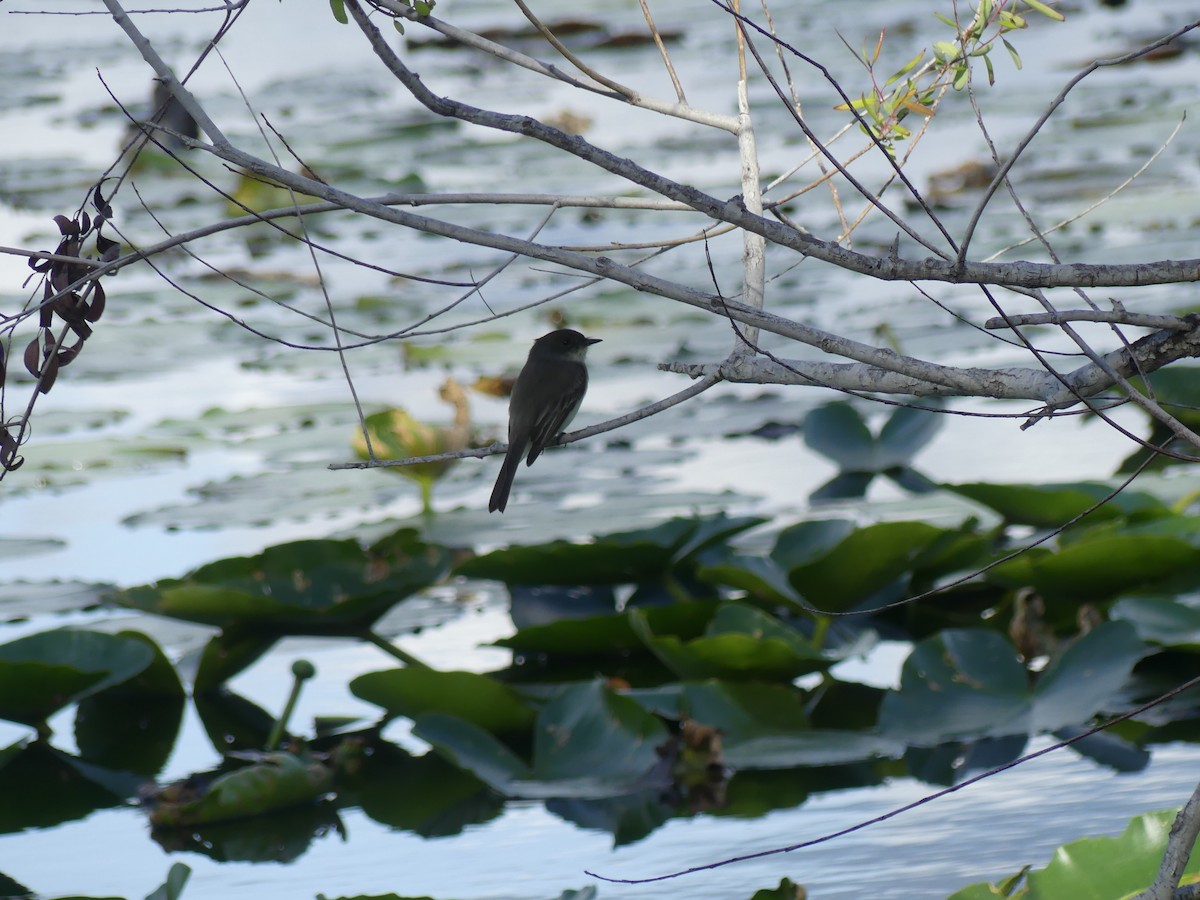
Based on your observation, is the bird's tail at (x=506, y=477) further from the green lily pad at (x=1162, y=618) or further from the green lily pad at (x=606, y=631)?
the green lily pad at (x=1162, y=618)

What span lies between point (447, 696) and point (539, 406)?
1.98 feet

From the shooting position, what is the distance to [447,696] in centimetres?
A: 298

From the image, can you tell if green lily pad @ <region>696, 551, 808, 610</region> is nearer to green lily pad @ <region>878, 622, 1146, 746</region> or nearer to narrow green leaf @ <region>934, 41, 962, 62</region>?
green lily pad @ <region>878, 622, 1146, 746</region>

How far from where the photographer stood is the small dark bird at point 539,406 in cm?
315

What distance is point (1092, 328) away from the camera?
17.7ft

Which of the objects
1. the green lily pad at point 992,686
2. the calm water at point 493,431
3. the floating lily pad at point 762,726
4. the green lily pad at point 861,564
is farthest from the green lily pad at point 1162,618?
the floating lily pad at point 762,726

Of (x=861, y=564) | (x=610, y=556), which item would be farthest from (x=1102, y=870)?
(x=610, y=556)

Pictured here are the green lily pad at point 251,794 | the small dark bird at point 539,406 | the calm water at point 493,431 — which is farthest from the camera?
the small dark bird at point 539,406

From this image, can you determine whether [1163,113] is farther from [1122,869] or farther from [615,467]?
[1122,869]

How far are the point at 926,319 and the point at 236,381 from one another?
2.58m

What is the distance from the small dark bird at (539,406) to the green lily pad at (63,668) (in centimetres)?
79

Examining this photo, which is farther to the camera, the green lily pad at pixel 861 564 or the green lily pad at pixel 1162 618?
the green lily pad at pixel 861 564

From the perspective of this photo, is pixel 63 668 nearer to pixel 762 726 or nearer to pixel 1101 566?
pixel 762 726

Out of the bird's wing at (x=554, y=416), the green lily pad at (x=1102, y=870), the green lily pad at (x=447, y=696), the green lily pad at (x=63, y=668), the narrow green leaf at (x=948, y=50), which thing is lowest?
the green lily pad at (x=1102, y=870)
